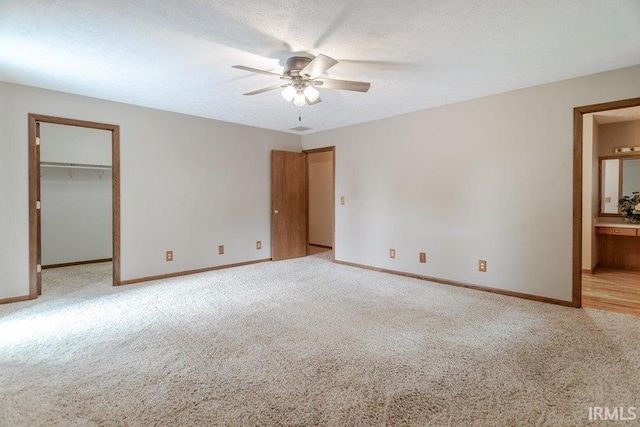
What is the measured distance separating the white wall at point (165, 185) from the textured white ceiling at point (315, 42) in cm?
40

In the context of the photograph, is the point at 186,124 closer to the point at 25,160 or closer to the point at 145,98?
the point at 145,98

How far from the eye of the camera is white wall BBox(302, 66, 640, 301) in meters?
3.24

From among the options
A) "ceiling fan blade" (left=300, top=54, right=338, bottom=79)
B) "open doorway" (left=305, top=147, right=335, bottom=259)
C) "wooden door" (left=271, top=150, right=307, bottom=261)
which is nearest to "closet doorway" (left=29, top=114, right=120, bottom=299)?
"wooden door" (left=271, top=150, right=307, bottom=261)

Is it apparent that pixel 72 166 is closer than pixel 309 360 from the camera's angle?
No

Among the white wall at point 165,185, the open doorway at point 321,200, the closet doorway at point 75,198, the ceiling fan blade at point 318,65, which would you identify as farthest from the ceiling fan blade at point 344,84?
the open doorway at point 321,200

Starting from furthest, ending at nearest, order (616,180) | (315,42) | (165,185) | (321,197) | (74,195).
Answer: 1. (321,197)
2. (74,195)
3. (616,180)
4. (165,185)
5. (315,42)

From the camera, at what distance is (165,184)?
4387 mm

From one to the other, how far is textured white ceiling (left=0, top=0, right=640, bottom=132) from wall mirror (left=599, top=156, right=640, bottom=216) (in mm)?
3058

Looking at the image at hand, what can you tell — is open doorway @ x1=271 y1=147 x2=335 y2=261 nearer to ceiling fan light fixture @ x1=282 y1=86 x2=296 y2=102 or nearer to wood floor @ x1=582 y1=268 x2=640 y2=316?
ceiling fan light fixture @ x1=282 y1=86 x2=296 y2=102

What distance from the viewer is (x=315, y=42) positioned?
2.38m

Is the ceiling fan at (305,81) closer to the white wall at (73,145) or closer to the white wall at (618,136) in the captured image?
the white wall at (73,145)

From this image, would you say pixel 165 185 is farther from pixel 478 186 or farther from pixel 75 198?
pixel 478 186

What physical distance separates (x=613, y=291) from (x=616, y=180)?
2374 millimetres

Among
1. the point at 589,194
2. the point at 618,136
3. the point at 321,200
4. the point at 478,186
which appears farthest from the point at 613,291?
A: the point at 321,200
